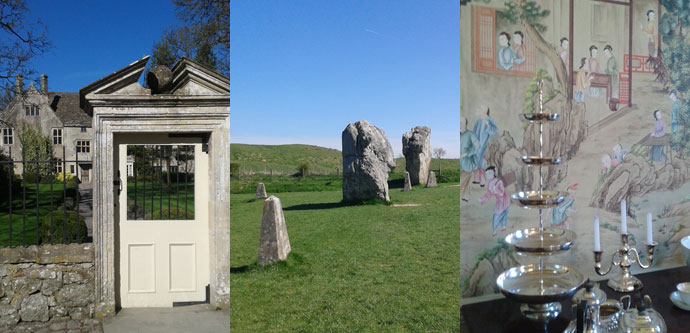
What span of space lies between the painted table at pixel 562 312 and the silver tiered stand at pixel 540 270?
0.21ft

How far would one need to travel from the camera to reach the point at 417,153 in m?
3.21

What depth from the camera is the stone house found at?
110 inches

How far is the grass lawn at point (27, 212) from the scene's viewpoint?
9.13 feet

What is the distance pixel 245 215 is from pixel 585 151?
2.04m

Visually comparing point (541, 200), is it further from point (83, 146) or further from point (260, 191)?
point (83, 146)

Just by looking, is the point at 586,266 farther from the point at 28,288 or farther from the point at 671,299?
the point at 28,288

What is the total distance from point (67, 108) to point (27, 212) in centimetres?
63

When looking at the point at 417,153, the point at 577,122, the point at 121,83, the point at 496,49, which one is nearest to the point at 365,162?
the point at 417,153

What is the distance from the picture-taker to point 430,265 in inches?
126

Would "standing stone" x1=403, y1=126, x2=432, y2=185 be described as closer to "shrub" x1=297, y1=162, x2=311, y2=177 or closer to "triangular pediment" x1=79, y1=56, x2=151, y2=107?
"shrub" x1=297, y1=162, x2=311, y2=177

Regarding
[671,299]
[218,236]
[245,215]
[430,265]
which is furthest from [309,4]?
[671,299]

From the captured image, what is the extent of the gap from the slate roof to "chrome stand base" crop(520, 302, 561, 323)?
104 inches

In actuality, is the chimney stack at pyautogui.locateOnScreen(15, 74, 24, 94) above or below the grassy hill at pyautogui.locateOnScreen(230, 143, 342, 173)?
above

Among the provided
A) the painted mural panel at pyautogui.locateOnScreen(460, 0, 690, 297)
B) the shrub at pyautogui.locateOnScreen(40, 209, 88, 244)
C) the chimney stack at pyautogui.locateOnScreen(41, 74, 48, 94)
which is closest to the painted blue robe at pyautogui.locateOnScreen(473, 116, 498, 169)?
the painted mural panel at pyautogui.locateOnScreen(460, 0, 690, 297)
